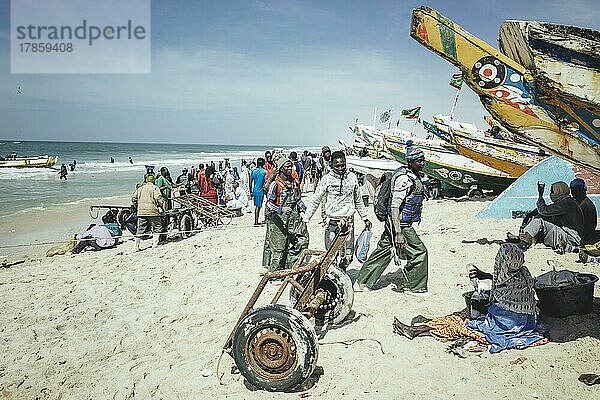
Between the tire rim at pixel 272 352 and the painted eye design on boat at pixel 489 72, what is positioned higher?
the painted eye design on boat at pixel 489 72

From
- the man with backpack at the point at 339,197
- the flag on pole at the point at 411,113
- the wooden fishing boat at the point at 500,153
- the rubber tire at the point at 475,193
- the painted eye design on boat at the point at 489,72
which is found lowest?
the rubber tire at the point at 475,193

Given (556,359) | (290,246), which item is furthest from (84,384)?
(556,359)

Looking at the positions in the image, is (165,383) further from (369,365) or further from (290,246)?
(290,246)

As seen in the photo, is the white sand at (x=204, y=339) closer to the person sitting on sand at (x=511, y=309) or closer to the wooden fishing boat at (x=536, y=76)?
the person sitting on sand at (x=511, y=309)

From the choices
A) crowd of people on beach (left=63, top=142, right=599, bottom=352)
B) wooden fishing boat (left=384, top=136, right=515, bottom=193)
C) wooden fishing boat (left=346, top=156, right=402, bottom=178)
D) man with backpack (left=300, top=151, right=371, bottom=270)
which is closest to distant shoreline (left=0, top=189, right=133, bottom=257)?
crowd of people on beach (left=63, top=142, right=599, bottom=352)

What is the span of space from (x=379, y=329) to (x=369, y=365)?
776mm

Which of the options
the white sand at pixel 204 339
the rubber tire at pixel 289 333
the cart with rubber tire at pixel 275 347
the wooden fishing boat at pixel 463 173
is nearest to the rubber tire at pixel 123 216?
the white sand at pixel 204 339

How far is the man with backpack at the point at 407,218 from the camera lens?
5840mm

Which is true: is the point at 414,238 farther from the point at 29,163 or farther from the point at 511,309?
the point at 29,163

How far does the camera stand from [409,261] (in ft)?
19.8

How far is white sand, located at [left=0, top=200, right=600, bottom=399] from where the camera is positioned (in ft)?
13.2

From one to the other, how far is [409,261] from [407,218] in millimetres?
564

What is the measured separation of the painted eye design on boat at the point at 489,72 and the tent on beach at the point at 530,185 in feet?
21.2

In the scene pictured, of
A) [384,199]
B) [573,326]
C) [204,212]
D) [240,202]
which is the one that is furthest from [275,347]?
[240,202]
